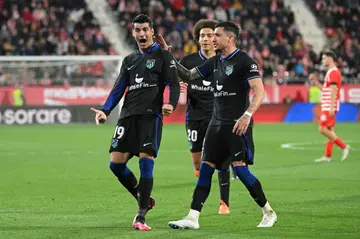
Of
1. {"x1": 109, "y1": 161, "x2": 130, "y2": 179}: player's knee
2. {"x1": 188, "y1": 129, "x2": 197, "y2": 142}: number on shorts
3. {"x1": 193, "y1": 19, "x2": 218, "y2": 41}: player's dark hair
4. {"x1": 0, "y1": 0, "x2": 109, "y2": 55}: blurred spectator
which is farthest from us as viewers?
{"x1": 0, "y1": 0, "x2": 109, "y2": 55}: blurred spectator

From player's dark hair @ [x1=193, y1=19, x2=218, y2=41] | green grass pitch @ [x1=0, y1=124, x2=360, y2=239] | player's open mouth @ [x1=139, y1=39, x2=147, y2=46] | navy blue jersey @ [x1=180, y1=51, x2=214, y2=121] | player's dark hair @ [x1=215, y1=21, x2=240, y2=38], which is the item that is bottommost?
green grass pitch @ [x1=0, y1=124, x2=360, y2=239]

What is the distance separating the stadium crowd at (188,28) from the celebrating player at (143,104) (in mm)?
22792

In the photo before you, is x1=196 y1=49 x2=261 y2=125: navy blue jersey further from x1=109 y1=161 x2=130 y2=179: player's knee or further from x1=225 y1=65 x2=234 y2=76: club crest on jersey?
x1=109 y1=161 x2=130 y2=179: player's knee

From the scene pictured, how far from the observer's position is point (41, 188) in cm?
1259

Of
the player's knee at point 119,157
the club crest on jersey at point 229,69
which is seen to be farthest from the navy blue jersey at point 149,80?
the club crest on jersey at point 229,69

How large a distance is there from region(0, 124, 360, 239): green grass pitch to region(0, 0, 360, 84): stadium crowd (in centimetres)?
1400

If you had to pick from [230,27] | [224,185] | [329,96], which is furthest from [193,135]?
[329,96]

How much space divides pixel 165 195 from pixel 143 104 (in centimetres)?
288

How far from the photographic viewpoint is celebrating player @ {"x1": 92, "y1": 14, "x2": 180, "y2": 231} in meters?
9.12

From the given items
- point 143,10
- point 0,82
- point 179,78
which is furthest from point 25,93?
point 179,78

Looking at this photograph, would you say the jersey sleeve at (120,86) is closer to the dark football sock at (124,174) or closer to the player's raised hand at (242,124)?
the dark football sock at (124,174)

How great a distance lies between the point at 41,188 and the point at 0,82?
1878 cm

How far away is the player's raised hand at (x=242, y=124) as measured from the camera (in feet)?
28.4

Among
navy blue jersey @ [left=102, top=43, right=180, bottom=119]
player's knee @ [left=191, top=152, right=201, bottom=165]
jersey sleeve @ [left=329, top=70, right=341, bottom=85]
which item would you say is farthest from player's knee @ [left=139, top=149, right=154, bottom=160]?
jersey sleeve @ [left=329, top=70, right=341, bottom=85]
